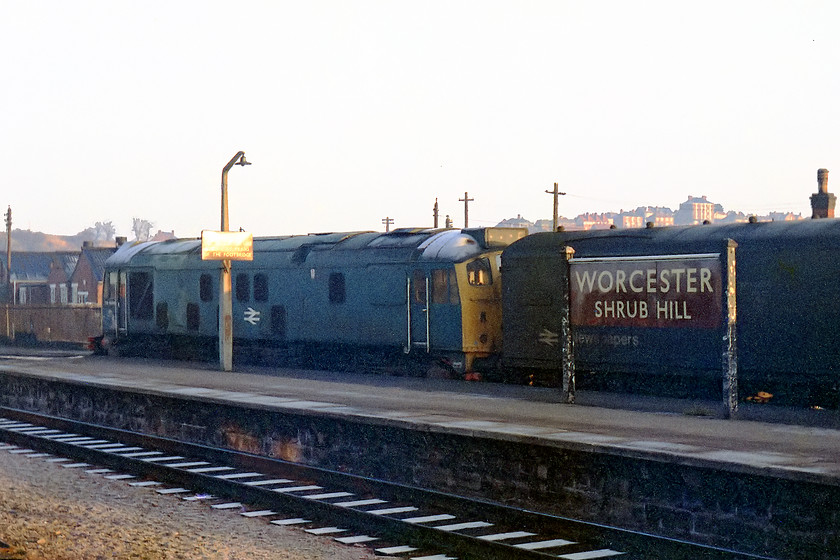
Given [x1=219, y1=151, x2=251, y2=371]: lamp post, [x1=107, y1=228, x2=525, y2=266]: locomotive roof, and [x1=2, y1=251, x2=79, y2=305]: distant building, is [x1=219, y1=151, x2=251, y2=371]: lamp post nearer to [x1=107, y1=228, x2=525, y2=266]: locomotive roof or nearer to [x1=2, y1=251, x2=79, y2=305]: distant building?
[x1=107, y1=228, x2=525, y2=266]: locomotive roof

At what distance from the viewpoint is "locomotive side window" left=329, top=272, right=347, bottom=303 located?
90.1 ft

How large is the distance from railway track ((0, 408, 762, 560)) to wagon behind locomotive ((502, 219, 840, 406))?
19.6 feet

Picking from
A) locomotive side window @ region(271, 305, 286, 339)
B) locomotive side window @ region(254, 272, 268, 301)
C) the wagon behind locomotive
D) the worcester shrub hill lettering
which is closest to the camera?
the wagon behind locomotive

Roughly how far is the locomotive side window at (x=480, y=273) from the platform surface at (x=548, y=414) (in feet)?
7.69

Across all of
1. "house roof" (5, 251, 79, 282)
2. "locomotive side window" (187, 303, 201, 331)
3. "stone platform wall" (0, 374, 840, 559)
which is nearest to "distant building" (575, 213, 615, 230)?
"house roof" (5, 251, 79, 282)

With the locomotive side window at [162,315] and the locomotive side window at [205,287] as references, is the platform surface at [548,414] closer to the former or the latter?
the locomotive side window at [205,287]

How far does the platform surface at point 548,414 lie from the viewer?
11.8 metres

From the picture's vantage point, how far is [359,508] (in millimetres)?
13203

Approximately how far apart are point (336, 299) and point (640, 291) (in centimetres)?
975

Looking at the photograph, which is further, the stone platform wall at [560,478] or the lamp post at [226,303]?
the lamp post at [226,303]

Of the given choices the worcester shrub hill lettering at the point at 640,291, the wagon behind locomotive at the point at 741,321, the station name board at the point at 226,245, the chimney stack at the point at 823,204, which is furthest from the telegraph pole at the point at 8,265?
the worcester shrub hill lettering at the point at 640,291

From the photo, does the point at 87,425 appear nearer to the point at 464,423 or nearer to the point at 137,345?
the point at 464,423

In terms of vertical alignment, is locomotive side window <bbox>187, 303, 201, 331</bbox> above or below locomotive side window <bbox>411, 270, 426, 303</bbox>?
below

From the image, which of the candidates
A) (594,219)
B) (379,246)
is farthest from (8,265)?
(594,219)
